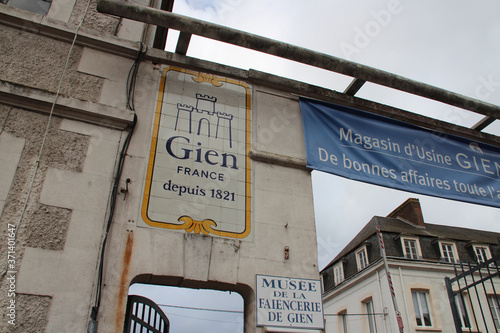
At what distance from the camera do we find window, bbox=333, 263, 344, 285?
23.4 meters

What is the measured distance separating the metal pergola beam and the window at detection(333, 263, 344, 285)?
698 inches

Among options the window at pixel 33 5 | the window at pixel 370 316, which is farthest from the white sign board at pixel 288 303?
the window at pixel 370 316

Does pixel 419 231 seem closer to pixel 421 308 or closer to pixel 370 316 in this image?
pixel 421 308

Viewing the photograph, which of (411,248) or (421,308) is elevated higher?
(411,248)

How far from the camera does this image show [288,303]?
468 centimetres

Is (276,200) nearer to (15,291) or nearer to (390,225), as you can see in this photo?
(15,291)

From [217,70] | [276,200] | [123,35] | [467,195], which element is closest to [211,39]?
[217,70]

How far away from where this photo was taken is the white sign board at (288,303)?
15.0 feet

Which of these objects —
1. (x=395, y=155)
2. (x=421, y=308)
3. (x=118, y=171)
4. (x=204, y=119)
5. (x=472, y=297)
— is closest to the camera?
(x=118, y=171)

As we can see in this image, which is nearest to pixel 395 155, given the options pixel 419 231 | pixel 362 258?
pixel 362 258

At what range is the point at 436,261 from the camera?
19.6 metres

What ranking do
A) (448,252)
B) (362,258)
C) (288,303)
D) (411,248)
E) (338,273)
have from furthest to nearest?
(338,273), (362,258), (448,252), (411,248), (288,303)

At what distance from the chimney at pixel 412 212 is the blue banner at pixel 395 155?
16560 mm

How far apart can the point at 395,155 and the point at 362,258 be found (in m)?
16.1
